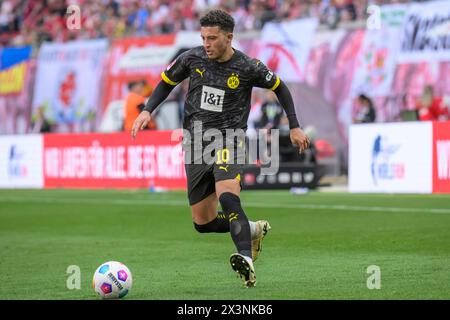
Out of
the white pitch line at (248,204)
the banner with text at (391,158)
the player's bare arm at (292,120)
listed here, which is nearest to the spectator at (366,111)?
the banner with text at (391,158)

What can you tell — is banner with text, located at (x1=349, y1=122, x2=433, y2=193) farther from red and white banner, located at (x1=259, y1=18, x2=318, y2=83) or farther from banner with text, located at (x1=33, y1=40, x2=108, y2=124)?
banner with text, located at (x1=33, y1=40, x2=108, y2=124)

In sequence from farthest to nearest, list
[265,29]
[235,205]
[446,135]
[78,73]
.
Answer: [78,73] < [265,29] < [446,135] < [235,205]

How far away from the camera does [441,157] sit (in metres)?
18.9

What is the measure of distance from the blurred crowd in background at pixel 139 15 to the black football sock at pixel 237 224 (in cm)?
1785

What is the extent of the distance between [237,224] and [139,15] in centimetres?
2629

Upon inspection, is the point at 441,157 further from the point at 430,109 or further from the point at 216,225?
the point at 216,225

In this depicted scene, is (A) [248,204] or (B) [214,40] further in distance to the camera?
(A) [248,204]

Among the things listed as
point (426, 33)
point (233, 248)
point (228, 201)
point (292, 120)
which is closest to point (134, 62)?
point (426, 33)

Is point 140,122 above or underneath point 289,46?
underneath

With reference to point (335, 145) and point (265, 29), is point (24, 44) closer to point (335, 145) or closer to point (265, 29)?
point (265, 29)

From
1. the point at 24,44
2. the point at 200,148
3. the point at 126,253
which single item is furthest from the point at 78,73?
the point at 200,148

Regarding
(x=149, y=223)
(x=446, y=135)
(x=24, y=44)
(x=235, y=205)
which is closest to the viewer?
(x=235, y=205)
